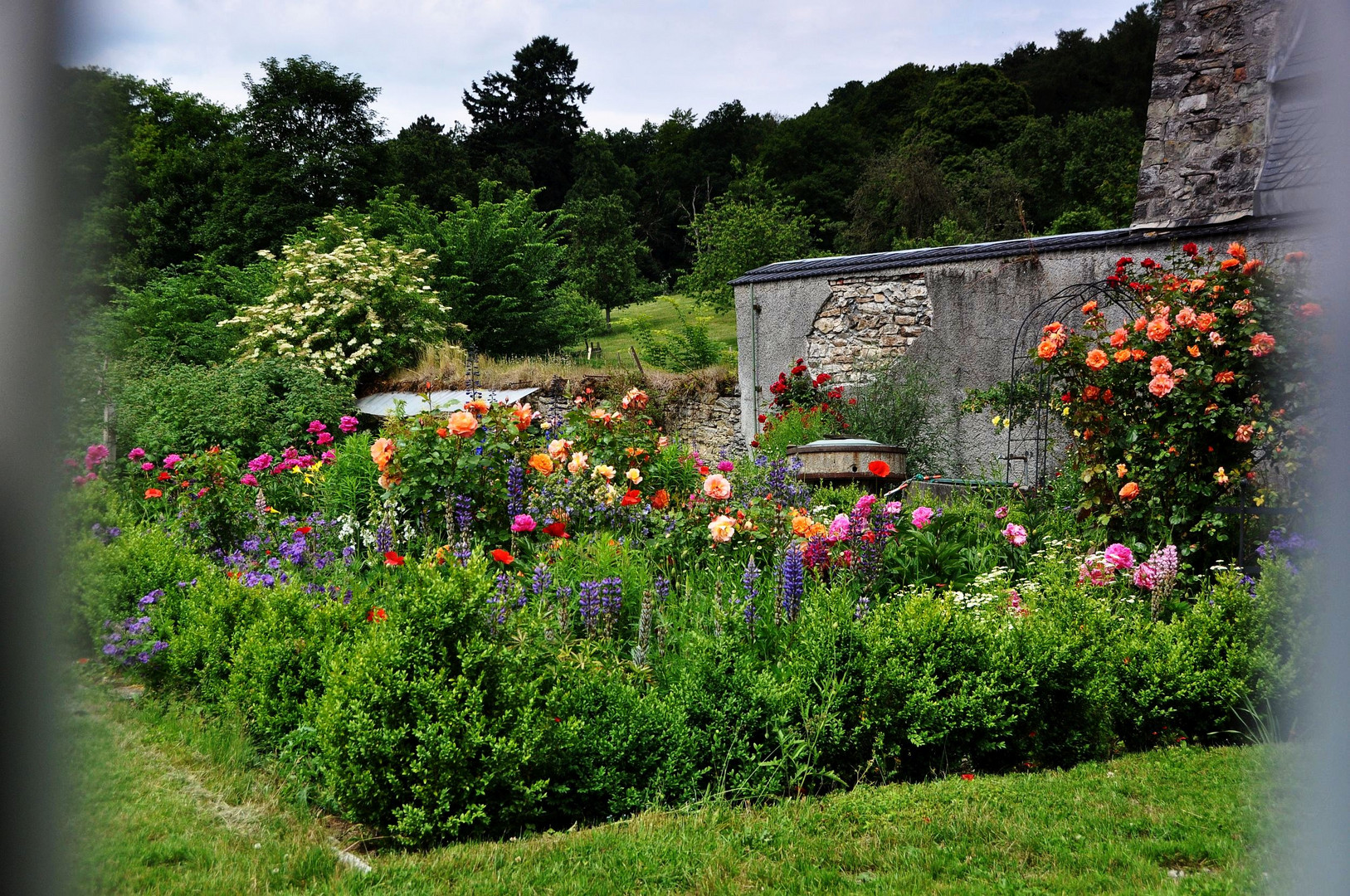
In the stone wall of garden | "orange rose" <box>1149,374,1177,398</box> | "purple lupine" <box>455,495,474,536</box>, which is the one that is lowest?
the stone wall of garden

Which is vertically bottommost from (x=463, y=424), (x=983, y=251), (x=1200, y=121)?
(x=463, y=424)

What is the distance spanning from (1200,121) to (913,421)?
11.9ft

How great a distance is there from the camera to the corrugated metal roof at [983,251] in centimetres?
763

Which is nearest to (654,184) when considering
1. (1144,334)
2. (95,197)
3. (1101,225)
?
(1101,225)

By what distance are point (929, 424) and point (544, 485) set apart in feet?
18.8

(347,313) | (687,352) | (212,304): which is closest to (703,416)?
(687,352)

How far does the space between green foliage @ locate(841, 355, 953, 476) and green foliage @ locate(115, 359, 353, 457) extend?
583 cm

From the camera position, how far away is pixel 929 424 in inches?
361

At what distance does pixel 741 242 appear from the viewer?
19547mm

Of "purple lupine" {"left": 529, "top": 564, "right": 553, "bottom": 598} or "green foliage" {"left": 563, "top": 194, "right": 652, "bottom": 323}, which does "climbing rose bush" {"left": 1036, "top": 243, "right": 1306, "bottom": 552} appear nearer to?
"purple lupine" {"left": 529, "top": 564, "right": 553, "bottom": 598}

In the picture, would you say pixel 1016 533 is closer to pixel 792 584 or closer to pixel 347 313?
pixel 792 584

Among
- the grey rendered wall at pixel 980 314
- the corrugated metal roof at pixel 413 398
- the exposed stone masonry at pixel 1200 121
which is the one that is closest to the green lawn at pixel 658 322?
the corrugated metal roof at pixel 413 398

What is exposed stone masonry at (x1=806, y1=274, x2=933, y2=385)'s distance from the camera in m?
9.43

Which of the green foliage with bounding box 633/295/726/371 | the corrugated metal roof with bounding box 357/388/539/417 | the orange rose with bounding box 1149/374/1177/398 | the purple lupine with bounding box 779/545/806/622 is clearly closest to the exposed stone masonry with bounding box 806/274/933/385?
the corrugated metal roof with bounding box 357/388/539/417
